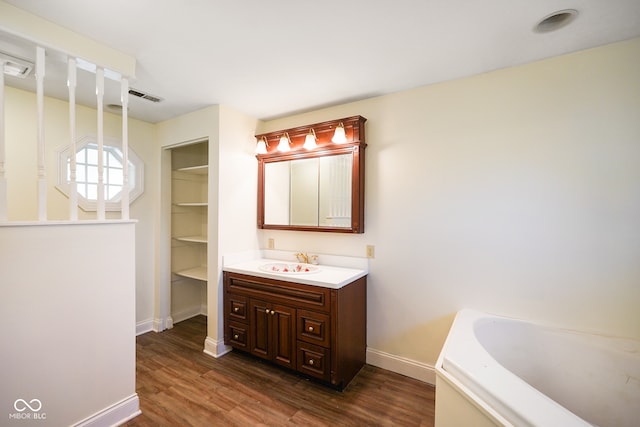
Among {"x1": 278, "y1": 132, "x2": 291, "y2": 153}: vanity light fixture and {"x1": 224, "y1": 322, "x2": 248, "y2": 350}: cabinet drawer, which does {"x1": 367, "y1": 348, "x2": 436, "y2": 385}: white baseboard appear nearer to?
{"x1": 224, "y1": 322, "x2": 248, "y2": 350}: cabinet drawer

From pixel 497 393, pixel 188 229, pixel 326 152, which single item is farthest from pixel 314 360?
pixel 188 229

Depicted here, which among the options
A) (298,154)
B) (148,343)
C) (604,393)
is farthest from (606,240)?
(148,343)

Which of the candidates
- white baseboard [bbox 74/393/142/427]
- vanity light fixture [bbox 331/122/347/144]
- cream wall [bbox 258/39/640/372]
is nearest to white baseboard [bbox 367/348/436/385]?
cream wall [bbox 258/39/640/372]

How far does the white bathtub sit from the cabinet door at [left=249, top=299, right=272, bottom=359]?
143cm

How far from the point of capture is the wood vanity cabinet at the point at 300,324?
2.07 metres

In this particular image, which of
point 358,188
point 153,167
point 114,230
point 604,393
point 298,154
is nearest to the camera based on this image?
point 604,393

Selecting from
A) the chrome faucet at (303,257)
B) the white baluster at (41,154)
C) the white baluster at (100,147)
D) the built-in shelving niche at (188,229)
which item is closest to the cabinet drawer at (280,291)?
the chrome faucet at (303,257)

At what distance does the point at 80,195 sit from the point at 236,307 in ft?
6.24

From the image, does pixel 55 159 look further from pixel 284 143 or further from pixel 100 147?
pixel 284 143

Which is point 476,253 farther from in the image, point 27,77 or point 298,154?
point 27,77

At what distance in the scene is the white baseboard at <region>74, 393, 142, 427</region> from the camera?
1.66m

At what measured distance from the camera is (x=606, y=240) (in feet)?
5.49

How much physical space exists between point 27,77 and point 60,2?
1.14 metres

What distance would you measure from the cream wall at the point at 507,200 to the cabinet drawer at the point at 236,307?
1.14m
